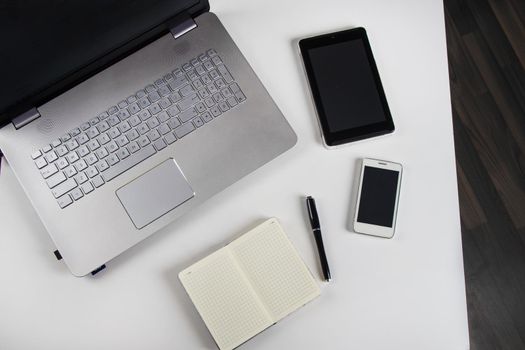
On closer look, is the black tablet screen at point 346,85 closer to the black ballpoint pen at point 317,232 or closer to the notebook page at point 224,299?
Answer: the black ballpoint pen at point 317,232

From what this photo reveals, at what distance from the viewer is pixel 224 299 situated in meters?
0.71

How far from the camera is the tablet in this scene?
76 cm

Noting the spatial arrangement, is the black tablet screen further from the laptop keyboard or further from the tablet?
the laptop keyboard

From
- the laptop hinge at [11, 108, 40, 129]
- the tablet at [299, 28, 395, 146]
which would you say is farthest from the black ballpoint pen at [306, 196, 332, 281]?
the laptop hinge at [11, 108, 40, 129]

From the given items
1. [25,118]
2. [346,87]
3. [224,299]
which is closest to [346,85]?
[346,87]

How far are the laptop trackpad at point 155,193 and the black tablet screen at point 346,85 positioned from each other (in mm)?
262

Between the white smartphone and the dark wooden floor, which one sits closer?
the white smartphone

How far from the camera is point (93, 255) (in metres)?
0.71

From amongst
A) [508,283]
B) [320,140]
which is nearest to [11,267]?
[320,140]

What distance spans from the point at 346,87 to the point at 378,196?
0.19 m

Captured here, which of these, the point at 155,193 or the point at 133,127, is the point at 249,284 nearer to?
the point at 155,193

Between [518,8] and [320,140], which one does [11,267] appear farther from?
[518,8]

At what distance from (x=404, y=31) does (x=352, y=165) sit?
27cm

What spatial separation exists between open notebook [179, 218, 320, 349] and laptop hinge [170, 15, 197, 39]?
1.14 ft
